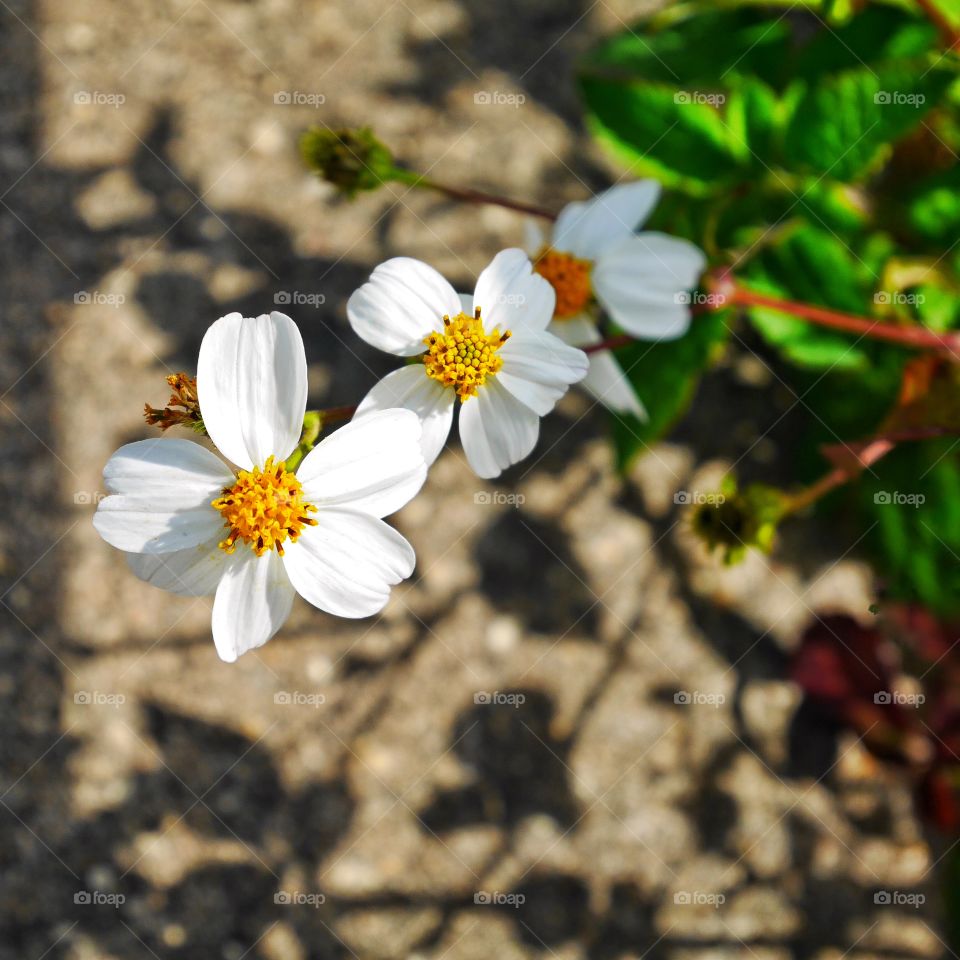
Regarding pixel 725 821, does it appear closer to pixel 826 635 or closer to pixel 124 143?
pixel 826 635

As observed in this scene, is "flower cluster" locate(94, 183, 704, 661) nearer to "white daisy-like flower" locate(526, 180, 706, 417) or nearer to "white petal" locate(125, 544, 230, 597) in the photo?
"white petal" locate(125, 544, 230, 597)

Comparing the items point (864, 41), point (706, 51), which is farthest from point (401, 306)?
point (864, 41)

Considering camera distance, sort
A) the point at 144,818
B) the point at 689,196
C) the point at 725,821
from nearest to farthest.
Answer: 1. the point at 689,196
2. the point at 144,818
3. the point at 725,821

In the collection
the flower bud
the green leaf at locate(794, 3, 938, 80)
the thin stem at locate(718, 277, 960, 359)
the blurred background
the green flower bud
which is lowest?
the blurred background

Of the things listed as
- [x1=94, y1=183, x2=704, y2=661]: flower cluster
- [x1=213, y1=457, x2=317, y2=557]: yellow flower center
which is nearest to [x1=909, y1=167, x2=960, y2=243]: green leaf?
[x1=94, y1=183, x2=704, y2=661]: flower cluster

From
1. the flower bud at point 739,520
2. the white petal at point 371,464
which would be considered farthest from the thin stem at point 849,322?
the white petal at point 371,464

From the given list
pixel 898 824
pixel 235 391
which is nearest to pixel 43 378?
pixel 235 391

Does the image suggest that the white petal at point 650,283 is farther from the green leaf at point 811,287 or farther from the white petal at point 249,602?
the white petal at point 249,602

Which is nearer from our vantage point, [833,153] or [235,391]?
[235,391]

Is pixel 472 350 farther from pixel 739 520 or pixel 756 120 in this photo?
pixel 756 120
